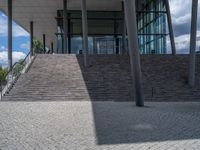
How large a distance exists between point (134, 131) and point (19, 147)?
314 cm

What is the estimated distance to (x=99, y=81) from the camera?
22484mm

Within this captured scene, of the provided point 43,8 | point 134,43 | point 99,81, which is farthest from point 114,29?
point 134,43

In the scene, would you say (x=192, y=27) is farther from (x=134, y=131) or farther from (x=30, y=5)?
(x=30, y=5)

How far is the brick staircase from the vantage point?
20.2 metres

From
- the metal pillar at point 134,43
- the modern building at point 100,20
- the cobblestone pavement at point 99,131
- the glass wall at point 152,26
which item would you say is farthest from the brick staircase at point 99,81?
the glass wall at point 152,26

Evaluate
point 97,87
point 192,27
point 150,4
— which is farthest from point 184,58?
point 150,4

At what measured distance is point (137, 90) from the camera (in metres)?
16.5

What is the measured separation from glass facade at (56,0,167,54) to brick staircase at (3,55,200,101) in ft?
36.9

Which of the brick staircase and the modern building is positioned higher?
the modern building

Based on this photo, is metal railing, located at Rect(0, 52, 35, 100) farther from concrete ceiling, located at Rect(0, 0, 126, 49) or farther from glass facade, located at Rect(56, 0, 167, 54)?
glass facade, located at Rect(56, 0, 167, 54)

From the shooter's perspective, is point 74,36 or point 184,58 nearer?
point 184,58

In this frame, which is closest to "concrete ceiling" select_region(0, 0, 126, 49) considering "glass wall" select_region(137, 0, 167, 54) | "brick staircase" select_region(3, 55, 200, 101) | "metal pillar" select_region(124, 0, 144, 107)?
"glass wall" select_region(137, 0, 167, 54)

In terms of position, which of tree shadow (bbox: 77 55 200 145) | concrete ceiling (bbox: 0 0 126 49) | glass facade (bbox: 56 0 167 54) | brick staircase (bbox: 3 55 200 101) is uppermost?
concrete ceiling (bbox: 0 0 126 49)

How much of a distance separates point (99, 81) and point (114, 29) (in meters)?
19.7
